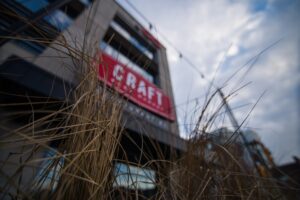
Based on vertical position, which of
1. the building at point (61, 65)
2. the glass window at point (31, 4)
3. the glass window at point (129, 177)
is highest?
the glass window at point (31, 4)

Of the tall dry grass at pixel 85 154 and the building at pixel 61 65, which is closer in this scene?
the tall dry grass at pixel 85 154

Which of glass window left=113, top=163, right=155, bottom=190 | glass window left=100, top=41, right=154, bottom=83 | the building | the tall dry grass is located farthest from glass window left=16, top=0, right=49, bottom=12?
glass window left=113, top=163, right=155, bottom=190

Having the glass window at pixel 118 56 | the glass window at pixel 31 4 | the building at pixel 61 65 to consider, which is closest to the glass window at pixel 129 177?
the building at pixel 61 65

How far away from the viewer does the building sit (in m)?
0.60

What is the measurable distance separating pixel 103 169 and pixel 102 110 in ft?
0.62

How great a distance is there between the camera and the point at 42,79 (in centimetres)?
226

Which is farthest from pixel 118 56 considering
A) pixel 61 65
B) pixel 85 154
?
pixel 85 154

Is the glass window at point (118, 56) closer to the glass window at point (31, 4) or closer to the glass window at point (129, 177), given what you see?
the glass window at point (129, 177)

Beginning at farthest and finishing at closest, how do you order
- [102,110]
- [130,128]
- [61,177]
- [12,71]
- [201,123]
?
[130,128]
[12,71]
[201,123]
[102,110]
[61,177]

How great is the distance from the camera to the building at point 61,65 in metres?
0.60

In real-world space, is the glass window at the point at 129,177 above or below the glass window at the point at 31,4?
below

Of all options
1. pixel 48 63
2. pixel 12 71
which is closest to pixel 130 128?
pixel 12 71

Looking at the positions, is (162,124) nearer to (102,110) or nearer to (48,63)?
(48,63)

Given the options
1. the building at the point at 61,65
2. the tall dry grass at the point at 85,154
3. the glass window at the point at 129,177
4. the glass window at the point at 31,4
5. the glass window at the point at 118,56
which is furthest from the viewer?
the glass window at the point at 31,4
